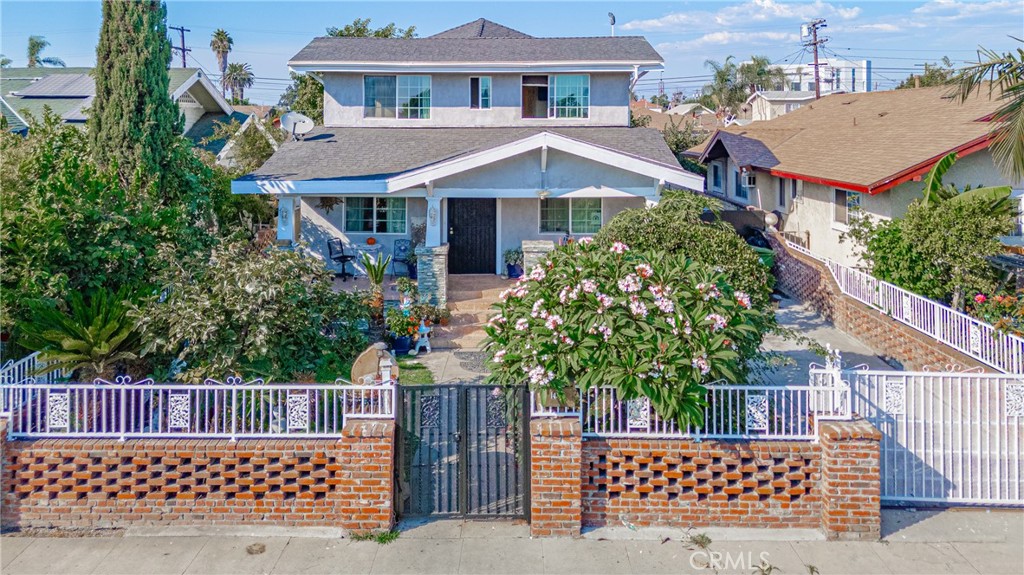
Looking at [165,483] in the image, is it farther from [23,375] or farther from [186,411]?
[23,375]

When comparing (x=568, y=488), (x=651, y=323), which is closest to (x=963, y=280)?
(x=651, y=323)

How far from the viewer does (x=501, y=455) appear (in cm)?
927

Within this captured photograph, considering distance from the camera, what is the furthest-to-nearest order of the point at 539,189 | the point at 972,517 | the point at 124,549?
1. the point at 539,189
2. the point at 972,517
3. the point at 124,549

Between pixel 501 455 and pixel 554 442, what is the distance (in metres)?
1.70

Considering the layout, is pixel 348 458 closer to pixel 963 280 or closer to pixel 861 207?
pixel 963 280

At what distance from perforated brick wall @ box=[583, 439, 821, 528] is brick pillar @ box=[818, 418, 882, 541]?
0.22 meters

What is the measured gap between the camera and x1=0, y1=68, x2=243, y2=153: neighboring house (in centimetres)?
2783

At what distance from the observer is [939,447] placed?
8.51m

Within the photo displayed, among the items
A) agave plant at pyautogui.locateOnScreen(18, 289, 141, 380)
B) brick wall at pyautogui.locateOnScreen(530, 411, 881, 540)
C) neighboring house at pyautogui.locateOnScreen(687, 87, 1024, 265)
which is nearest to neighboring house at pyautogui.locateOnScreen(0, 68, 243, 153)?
neighboring house at pyautogui.locateOnScreen(687, 87, 1024, 265)

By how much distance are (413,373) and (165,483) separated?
17.8 feet

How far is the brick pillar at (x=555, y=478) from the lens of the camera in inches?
304

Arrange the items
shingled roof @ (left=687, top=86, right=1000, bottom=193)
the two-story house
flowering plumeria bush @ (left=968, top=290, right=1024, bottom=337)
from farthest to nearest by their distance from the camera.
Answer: the two-story house → shingled roof @ (left=687, top=86, right=1000, bottom=193) → flowering plumeria bush @ (left=968, top=290, right=1024, bottom=337)

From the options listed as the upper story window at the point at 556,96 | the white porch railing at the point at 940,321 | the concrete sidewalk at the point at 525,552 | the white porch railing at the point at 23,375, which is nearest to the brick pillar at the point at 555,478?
the concrete sidewalk at the point at 525,552

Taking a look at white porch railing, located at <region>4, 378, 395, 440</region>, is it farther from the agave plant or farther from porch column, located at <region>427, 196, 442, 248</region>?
porch column, located at <region>427, 196, 442, 248</region>
